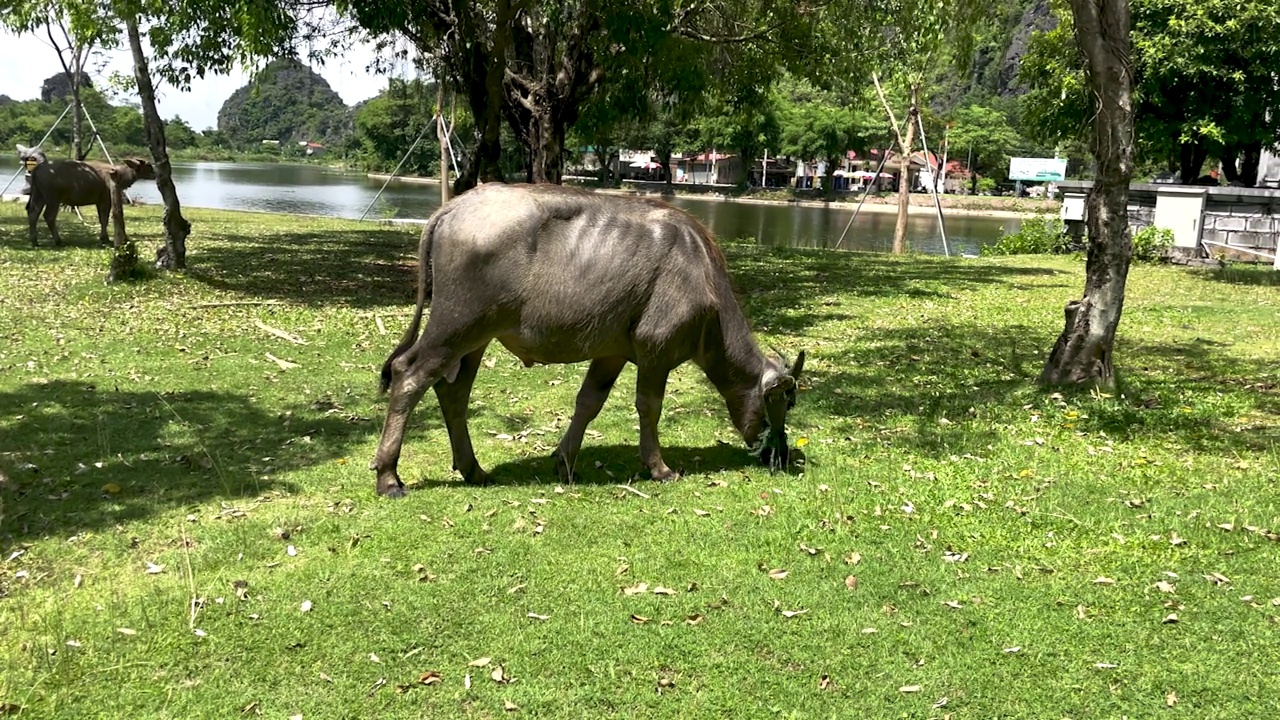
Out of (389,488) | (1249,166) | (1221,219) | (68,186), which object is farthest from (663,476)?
(1249,166)

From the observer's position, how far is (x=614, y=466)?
23.1ft

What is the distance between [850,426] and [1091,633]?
3.71 meters

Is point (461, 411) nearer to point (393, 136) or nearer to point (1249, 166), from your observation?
point (1249, 166)

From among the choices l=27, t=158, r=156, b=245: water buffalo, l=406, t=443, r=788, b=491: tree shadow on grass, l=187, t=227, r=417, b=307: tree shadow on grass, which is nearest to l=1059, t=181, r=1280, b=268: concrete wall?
l=187, t=227, r=417, b=307: tree shadow on grass

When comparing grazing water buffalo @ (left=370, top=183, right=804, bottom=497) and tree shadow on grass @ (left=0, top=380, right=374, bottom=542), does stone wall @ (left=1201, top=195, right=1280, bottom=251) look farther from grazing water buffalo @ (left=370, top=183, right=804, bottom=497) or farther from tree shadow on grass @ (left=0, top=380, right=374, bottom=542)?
tree shadow on grass @ (left=0, top=380, right=374, bottom=542)

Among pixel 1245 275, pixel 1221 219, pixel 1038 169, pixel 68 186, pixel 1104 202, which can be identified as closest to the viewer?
pixel 1104 202

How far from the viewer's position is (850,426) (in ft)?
26.9

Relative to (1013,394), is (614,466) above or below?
below

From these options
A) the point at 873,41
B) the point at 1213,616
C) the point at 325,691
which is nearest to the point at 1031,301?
the point at 873,41

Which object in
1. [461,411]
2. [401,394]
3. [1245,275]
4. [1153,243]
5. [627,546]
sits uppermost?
[1153,243]

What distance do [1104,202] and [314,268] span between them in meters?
13.5

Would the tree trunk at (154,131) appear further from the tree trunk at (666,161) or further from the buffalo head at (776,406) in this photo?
the tree trunk at (666,161)

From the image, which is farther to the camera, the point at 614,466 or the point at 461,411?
the point at 614,466

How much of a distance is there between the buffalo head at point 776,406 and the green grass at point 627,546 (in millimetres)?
161
